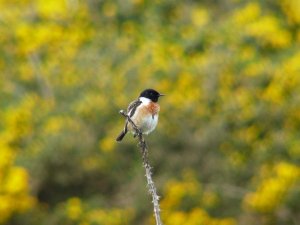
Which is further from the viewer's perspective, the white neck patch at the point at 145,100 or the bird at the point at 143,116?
the white neck patch at the point at 145,100

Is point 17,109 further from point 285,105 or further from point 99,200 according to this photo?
point 285,105

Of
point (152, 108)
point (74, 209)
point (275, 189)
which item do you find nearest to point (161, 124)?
point (74, 209)

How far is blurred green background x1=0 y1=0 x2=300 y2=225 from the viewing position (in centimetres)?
1598

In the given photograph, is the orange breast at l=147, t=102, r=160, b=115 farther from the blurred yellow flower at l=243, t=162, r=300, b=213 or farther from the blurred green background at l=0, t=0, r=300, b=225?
the blurred yellow flower at l=243, t=162, r=300, b=213

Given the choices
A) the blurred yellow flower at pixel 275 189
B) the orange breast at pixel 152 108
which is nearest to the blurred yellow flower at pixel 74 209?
the blurred yellow flower at pixel 275 189

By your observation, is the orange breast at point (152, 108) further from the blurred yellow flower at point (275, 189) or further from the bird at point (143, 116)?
the blurred yellow flower at point (275, 189)

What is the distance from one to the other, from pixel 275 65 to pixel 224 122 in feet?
8.05

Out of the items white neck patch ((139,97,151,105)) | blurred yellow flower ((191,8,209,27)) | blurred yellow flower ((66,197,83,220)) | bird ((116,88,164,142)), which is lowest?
bird ((116,88,164,142))

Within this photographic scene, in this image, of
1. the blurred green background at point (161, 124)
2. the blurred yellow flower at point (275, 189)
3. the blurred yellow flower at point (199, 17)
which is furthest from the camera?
the blurred yellow flower at point (199, 17)

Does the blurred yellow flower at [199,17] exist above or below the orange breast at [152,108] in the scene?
above

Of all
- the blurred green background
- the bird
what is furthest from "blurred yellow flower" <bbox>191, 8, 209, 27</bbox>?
the bird

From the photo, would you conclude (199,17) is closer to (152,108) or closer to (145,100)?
(145,100)

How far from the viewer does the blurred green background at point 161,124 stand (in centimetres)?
1598

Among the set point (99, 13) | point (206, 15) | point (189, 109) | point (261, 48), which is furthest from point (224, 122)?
point (99, 13)
